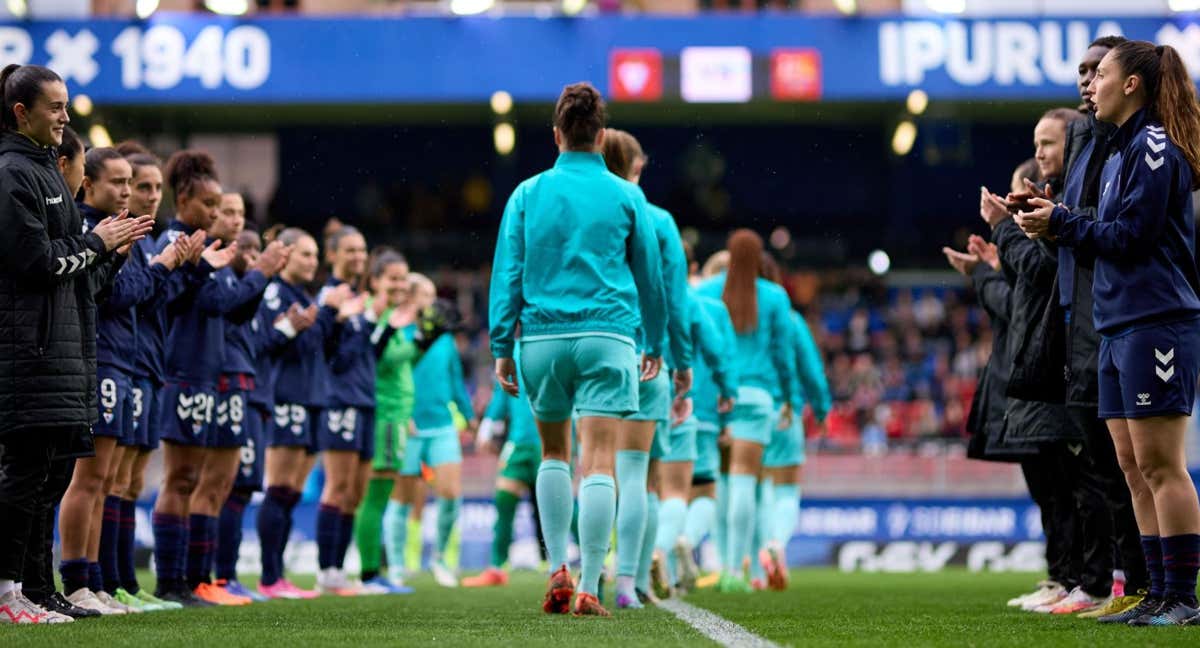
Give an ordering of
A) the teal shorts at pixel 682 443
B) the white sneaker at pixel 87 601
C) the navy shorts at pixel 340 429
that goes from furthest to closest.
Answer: the navy shorts at pixel 340 429 < the teal shorts at pixel 682 443 < the white sneaker at pixel 87 601

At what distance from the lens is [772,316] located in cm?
1136

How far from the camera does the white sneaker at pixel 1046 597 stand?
26.0ft

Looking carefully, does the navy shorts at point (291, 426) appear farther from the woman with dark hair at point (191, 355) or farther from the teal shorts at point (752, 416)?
the teal shorts at point (752, 416)

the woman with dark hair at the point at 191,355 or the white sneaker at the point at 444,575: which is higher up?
the woman with dark hair at the point at 191,355

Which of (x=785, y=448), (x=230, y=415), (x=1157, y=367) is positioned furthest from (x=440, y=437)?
(x=1157, y=367)

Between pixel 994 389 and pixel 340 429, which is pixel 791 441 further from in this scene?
pixel 994 389

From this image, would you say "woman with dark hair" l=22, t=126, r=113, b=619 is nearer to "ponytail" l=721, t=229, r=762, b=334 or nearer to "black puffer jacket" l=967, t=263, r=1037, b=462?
"black puffer jacket" l=967, t=263, r=1037, b=462

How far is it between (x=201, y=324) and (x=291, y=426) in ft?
5.78

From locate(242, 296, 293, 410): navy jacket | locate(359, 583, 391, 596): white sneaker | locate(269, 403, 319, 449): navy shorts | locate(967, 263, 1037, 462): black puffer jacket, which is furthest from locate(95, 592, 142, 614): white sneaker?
locate(967, 263, 1037, 462): black puffer jacket

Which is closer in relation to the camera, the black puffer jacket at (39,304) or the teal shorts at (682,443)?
the black puffer jacket at (39,304)

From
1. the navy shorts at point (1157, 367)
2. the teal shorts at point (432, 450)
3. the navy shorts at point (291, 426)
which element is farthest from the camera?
the teal shorts at point (432, 450)

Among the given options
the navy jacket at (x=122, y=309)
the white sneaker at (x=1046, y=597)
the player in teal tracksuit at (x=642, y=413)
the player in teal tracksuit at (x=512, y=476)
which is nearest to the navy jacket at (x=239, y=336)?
the navy jacket at (x=122, y=309)

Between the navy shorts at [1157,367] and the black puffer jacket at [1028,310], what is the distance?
0.89 metres

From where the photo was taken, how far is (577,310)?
6.64 m
